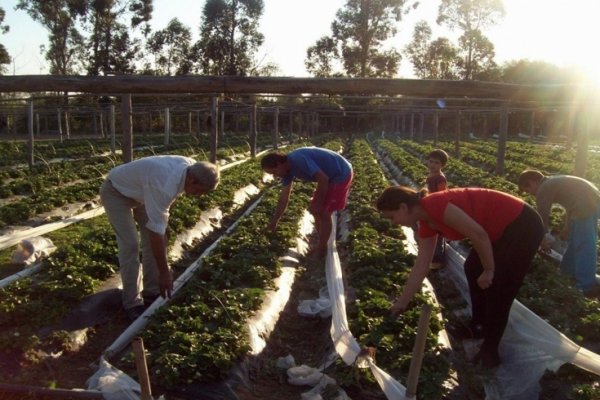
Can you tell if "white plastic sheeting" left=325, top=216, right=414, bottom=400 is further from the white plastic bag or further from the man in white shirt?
the white plastic bag

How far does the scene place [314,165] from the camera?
26.8ft

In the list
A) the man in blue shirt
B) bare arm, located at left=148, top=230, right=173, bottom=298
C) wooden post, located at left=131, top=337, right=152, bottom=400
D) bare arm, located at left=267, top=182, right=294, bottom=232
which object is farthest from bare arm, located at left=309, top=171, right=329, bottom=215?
wooden post, located at left=131, top=337, right=152, bottom=400

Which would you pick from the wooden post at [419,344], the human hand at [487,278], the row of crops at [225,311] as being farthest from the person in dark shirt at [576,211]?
the wooden post at [419,344]

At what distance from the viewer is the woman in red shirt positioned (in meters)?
4.75

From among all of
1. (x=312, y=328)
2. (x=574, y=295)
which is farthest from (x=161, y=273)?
(x=574, y=295)

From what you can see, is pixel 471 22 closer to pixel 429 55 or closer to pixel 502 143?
pixel 429 55

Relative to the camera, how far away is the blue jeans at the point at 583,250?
24.0 ft

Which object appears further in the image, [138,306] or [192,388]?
[138,306]

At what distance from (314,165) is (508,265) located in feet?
11.9

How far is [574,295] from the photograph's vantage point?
6.62 metres

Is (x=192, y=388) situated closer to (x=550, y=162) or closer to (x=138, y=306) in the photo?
(x=138, y=306)

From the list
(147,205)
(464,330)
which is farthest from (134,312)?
(464,330)

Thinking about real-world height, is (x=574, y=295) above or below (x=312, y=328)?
above

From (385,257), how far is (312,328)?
77.9 inches
